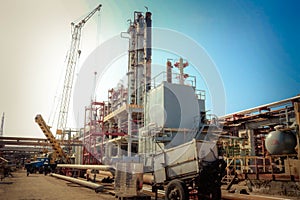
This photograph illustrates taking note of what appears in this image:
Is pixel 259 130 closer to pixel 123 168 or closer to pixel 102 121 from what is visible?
pixel 123 168

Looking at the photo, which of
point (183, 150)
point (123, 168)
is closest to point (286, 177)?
point (183, 150)

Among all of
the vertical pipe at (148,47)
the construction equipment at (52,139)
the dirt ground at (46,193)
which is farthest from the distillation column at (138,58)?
the dirt ground at (46,193)

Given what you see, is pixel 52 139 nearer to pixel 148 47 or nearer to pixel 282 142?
pixel 148 47

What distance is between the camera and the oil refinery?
30.7 ft

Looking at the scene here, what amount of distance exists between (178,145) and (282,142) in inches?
320

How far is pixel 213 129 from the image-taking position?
2403 centimetres

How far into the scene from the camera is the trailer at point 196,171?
878cm

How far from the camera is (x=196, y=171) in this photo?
868cm

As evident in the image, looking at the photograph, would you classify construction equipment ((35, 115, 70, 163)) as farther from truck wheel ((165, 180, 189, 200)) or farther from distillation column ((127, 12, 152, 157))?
truck wheel ((165, 180, 189, 200))

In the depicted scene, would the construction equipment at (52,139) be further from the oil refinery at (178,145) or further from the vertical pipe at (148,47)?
the vertical pipe at (148,47)

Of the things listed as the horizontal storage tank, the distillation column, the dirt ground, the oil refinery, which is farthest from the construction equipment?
the horizontal storage tank

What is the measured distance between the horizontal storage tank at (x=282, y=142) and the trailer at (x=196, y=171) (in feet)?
25.7

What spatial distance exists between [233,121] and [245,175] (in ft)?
32.2

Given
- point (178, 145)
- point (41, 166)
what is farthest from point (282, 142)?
point (41, 166)
